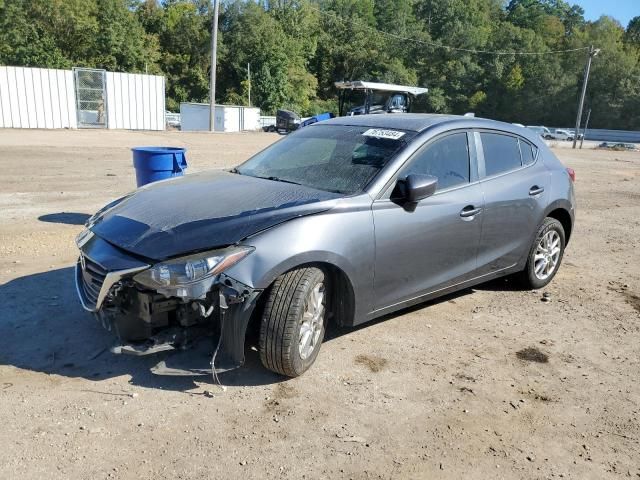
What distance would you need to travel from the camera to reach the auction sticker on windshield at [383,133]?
435 centimetres

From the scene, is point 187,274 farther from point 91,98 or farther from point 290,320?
point 91,98

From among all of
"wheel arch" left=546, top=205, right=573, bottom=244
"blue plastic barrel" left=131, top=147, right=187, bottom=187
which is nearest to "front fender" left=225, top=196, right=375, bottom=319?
"wheel arch" left=546, top=205, right=573, bottom=244

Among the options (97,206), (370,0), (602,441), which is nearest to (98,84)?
(97,206)

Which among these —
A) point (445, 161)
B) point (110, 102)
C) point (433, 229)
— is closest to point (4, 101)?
point (110, 102)

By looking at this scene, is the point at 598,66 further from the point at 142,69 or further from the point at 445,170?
the point at 445,170

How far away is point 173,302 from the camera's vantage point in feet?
10.8

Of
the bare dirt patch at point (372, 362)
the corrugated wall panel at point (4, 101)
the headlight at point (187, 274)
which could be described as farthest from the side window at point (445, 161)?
the corrugated wall panel at point (4, 101)

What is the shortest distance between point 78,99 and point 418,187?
2663 centimetres

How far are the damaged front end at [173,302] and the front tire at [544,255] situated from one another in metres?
3.20

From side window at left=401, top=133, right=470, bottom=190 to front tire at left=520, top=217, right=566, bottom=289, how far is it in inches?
49.2

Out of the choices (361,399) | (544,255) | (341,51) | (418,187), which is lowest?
(361,399)

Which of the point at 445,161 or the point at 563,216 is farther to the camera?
the point at 563,216

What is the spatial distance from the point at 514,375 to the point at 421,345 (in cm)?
70

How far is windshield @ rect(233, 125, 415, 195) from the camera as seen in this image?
4078 mm
